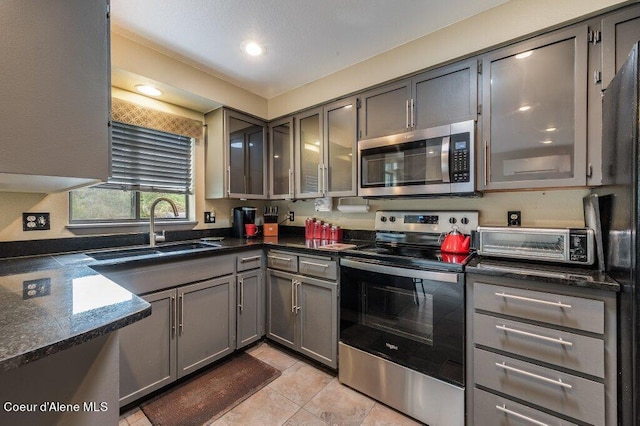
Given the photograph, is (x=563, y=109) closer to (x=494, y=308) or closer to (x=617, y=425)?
(x=494, y=308)

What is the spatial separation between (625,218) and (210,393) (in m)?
2.42

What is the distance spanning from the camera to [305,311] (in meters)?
2.16

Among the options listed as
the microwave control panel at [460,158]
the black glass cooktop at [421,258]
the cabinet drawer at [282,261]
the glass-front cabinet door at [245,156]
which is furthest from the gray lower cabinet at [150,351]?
the microwave control panel at [460,158]

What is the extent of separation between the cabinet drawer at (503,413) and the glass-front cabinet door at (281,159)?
82.8 inches

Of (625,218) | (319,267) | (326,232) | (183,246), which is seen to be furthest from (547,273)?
(183,246)

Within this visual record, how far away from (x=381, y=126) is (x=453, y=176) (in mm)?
697

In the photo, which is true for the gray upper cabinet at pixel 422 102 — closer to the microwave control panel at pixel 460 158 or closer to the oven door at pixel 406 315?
the microwave control panel at pixel 460 158

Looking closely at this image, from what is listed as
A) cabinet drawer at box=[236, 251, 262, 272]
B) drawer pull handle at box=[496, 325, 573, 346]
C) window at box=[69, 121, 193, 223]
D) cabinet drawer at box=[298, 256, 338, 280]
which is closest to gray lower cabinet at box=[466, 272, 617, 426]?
drawer pull handle at box=[496, 325, 573, 346]

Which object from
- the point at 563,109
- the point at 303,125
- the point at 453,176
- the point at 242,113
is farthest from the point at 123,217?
the point at 563,109

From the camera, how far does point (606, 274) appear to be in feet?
4.03

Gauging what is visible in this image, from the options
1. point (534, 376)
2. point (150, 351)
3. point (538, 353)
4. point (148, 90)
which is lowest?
point (150, 351)

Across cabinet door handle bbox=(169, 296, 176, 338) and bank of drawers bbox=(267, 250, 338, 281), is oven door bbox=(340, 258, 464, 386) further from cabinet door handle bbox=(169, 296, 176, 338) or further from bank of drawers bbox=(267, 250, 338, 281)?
cabinet door handle bbox=(169, 296, 176, 338)

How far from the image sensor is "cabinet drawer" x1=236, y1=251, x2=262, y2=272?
224 centimetres

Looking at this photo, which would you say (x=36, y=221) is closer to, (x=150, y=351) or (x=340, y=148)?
(x=150, y=351)
